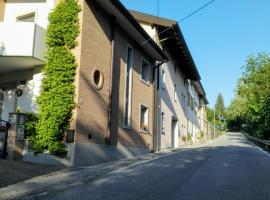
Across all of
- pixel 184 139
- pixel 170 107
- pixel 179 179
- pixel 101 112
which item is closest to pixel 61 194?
pixel 179 179

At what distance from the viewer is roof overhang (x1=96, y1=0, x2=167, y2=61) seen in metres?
15.1

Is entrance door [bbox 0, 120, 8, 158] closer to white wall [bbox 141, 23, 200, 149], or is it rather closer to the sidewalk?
the sidewalk

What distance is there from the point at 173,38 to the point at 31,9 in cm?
1301

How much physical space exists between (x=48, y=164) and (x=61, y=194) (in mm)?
4846

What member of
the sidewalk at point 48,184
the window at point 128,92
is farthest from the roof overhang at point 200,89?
the sidewalk at point 48,184

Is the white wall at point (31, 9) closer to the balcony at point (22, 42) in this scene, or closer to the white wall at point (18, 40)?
the balcony at point (22, 42)

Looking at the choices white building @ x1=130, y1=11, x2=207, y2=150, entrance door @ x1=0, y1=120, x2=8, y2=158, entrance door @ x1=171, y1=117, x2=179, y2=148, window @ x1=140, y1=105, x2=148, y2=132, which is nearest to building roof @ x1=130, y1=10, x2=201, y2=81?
white building @ x1=130, y1=11, x2=207, y2=150

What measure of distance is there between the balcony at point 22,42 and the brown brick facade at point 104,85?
1.60 metres

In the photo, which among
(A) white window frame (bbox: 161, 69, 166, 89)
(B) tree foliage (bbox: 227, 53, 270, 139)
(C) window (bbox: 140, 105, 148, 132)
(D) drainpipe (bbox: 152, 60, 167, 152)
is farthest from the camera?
(B) tree foliage (bbox: 227, 53, 270, 139)

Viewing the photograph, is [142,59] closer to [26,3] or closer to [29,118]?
[26,3]

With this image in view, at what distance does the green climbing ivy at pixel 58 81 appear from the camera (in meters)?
12.6

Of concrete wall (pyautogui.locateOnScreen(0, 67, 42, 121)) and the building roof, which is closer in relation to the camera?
concrete wall (pyautogui.locateOnScreen(0, 67, 42, 121))

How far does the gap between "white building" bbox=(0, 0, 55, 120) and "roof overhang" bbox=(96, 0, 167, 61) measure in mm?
2431

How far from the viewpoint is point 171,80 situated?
1180 inches
